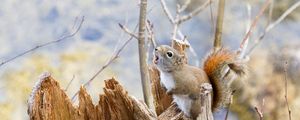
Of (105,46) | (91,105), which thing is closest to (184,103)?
(91,105)

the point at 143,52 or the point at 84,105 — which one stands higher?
the point at 143,52

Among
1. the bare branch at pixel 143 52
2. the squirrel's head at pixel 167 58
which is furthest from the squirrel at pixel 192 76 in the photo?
the bare branch at pixel 143 52

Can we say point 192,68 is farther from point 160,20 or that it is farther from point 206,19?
point 206,19

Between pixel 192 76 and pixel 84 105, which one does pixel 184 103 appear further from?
pixel 84 105

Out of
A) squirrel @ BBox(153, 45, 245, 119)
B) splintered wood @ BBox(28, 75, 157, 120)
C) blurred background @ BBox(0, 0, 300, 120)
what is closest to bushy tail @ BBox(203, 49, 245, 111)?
squirrel @ BBox(153, 45, 245, 119)

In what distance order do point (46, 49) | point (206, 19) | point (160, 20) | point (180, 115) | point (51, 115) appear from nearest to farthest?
point (51, 115)
point (180, 115)
point (46, 49)
point (160, 20)
point (206, 19)

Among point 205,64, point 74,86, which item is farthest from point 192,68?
point 74,86

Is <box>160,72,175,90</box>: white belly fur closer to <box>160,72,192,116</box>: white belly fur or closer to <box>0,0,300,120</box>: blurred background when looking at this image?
<box>160,72,192,116</box>: white belly fur
